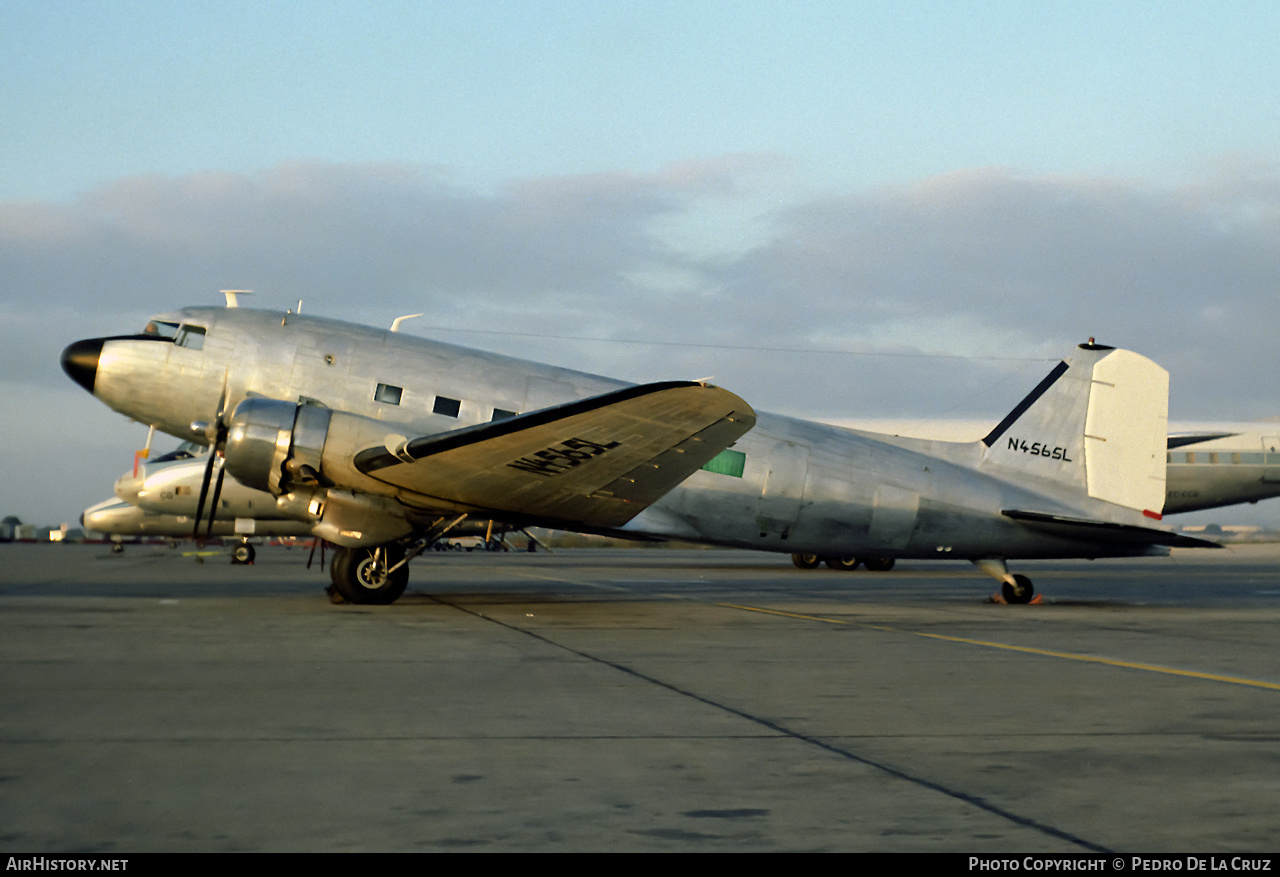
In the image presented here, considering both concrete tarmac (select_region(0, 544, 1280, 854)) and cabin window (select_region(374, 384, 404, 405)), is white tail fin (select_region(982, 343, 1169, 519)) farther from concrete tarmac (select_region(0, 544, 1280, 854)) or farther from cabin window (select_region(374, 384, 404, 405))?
cabin window (select_region(374, 384, 404, 405))

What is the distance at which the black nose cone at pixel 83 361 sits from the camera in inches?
659

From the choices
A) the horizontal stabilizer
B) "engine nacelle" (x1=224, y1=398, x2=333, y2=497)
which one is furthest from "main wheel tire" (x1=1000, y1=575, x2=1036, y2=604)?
"engine nacelle" (x1=224, y1=398, x2=333, y2=497)

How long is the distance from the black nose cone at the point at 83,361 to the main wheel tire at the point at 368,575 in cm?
476

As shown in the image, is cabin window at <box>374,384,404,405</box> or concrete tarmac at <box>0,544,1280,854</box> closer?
concrete tarmac at <box>0,544,1280,854</box>

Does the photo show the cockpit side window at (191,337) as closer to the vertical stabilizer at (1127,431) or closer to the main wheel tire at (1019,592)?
the main wheel tire at (1019,592)

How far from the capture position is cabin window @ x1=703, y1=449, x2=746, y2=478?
1691 centimetres

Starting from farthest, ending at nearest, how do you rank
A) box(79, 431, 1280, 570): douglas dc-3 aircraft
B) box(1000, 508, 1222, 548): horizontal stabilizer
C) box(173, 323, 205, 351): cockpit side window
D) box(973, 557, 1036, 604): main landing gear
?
box(79, 431, 1280, 570): douglas dc-3 aircraft
box(973, 557, 1036, 604): main landing gear
box(1000, 508, 1222, 548): horizontal stabilizer
box(173, 323, 205, 351): cockpit side window

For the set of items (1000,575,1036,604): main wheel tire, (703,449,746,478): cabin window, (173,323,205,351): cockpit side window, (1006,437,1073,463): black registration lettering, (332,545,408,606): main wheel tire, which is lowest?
(332,545,408,606): main wheel tire

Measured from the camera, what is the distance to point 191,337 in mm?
16594

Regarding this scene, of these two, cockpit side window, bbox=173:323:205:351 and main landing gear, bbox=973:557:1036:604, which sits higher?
cockpit side window, bbox=173:323:205:351

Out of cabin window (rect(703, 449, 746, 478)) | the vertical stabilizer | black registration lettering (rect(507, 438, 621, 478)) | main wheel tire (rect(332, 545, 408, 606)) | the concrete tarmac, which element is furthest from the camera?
the vertical stabilizer

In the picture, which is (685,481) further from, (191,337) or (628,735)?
(628,735)

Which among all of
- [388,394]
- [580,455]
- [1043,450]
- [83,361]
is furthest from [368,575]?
[1043,450]

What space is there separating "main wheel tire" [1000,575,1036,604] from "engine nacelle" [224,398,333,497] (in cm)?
1150
